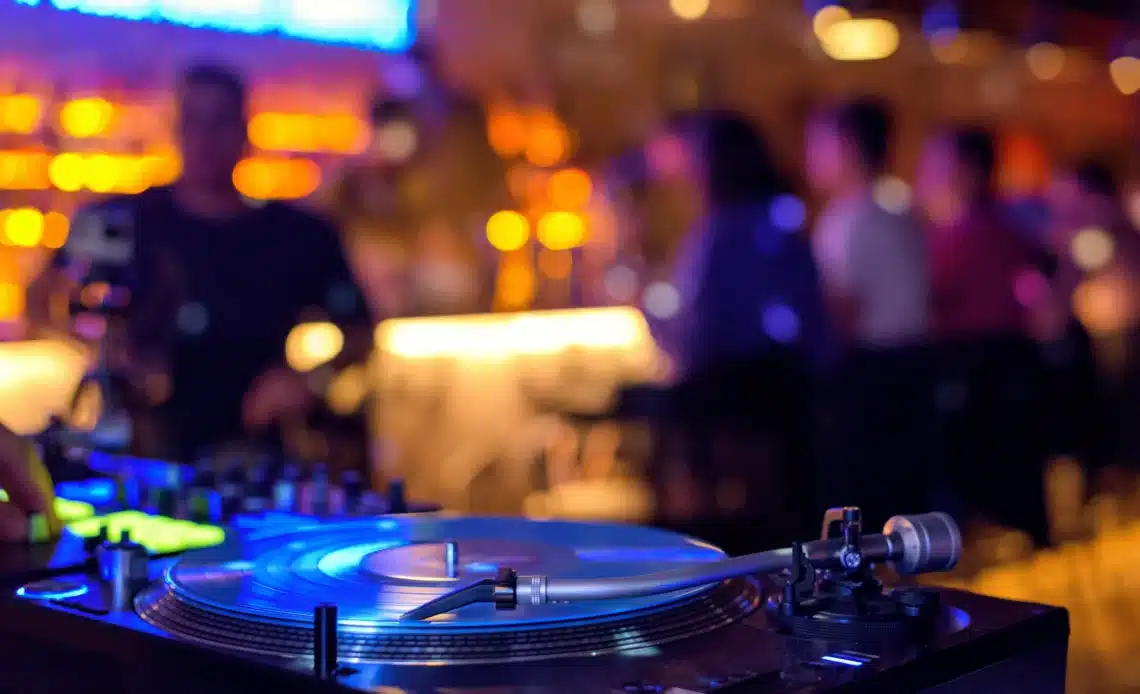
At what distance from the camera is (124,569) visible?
90 centimetres

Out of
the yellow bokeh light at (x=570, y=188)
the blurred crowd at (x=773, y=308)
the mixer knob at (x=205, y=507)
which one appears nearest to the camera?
the mixer knob at (x=205, y=507)

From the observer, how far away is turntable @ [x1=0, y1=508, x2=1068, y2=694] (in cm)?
74

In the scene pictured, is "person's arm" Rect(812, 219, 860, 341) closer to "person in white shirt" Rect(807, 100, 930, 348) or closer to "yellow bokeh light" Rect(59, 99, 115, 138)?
"person in white shirt" Rect(807, 100, 930, 348)

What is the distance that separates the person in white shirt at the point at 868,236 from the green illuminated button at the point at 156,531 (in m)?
2.99

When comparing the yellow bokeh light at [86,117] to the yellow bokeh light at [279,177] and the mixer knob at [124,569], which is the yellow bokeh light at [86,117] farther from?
the mixer knob at [124,569]

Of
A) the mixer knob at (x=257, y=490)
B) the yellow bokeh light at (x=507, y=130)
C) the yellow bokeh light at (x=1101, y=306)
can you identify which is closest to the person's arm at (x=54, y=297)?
the mixer knob at (x=257, y=490)

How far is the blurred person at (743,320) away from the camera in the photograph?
12.3 feet

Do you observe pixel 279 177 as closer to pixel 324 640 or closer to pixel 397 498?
pixel 397 498

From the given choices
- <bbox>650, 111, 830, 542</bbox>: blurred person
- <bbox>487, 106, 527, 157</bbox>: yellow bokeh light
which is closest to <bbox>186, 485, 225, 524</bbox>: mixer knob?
<bbox>650, 111, 830, 542</bbox>: blurred person

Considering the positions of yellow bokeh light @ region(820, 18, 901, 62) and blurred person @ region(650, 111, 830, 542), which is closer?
blurred person @ region(650, 111, 830, 542)

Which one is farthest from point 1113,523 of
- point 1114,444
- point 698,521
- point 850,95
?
point 850,95

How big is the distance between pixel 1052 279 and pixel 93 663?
14.5 feet

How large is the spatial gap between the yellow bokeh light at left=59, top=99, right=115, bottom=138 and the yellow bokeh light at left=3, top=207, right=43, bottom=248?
0.36 meters

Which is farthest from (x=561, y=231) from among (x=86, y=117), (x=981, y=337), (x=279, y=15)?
(x=981, y=337)
